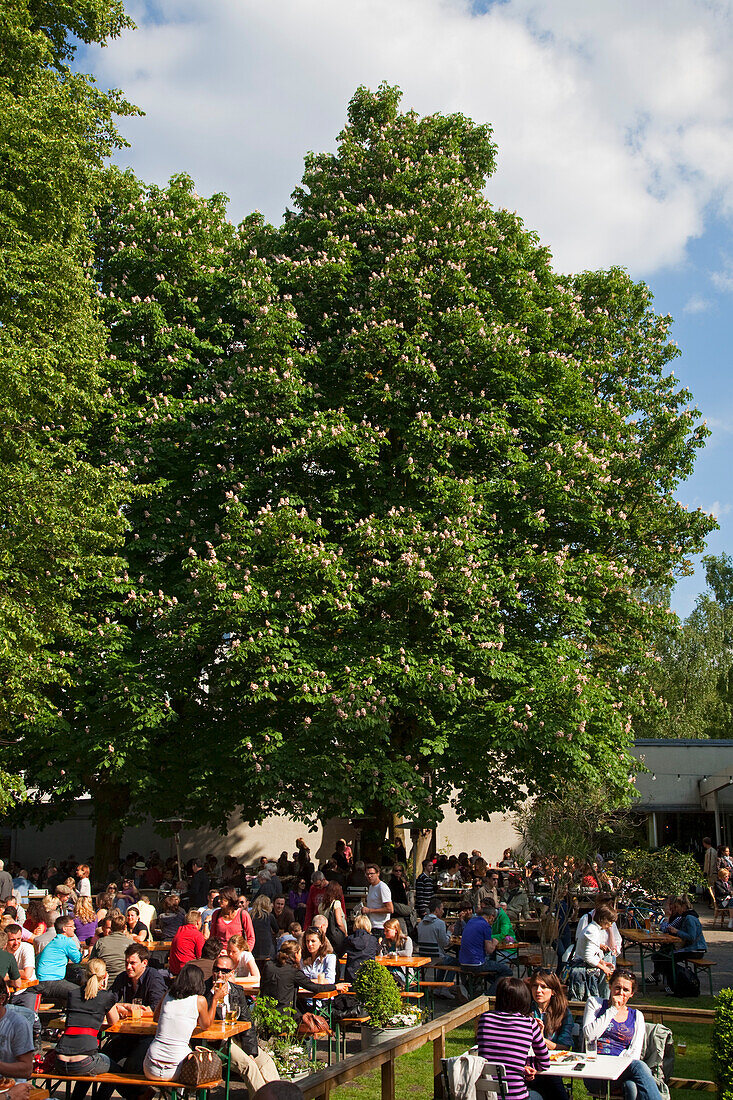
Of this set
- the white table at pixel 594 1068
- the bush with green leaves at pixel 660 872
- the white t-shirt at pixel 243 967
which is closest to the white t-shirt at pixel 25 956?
the white t-shirt at pixel 243 967

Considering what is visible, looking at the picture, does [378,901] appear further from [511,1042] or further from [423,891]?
[511,1042]

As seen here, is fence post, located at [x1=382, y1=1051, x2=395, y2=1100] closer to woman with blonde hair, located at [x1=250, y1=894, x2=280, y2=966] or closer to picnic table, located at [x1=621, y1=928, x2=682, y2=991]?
woman with blonde hair, located at [x1=250, y1=894, x2=280, y2=966]

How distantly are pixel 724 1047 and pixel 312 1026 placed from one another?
4.72 m

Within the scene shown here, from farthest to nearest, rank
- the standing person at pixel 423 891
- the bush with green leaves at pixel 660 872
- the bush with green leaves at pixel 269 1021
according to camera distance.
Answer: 1. the bush with green leaves at pixel 660 872
2. the standing person at pixel 423 891
3. the bush with green leaves at pixel 269 1021

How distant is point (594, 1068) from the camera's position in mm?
8203

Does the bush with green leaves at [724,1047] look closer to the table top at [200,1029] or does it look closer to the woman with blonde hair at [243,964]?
the table top at [200,1029]

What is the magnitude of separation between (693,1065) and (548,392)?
13.8 m

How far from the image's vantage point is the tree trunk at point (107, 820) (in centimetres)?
2156

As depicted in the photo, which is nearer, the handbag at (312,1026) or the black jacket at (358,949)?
the handbag at (312,1026)

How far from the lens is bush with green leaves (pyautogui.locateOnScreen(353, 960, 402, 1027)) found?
35.6ft

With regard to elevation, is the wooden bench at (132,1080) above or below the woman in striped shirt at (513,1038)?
below

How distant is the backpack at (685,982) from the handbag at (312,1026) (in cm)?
748

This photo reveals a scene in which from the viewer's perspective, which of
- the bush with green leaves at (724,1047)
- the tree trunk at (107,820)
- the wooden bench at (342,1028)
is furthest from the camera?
the tree trunk at (107,820)

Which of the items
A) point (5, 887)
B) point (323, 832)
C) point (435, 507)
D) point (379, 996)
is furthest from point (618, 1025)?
point (323, 832)
